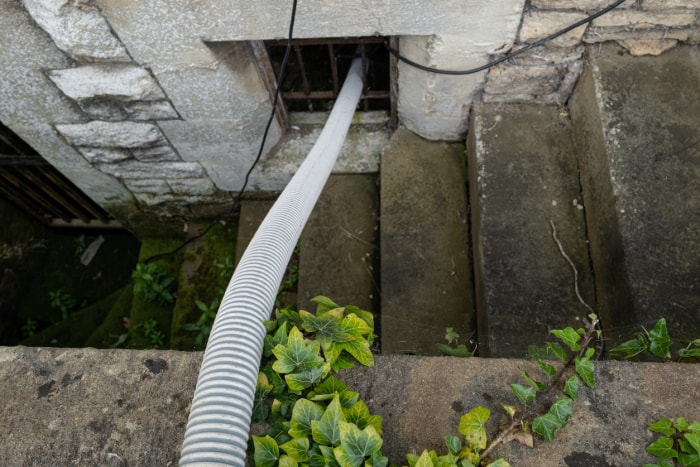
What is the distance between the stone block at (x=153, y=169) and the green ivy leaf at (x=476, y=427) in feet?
7.17

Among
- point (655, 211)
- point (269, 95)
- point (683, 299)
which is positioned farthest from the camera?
point (269, 95)

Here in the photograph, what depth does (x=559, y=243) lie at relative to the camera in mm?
2016

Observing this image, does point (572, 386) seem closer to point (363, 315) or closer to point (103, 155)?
point (363, 315)

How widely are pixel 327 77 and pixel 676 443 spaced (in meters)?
2.37

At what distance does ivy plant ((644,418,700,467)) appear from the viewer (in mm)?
945

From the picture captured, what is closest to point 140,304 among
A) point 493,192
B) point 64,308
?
point 64,308

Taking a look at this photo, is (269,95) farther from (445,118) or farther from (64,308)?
(64,308)

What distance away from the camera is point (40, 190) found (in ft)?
12.0

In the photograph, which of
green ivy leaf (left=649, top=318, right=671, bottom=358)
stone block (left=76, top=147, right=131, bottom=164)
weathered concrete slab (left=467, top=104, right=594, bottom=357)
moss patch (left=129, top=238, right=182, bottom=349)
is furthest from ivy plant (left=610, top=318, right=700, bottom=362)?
moss patch (left=129, top=238, right=182, bottom=349)

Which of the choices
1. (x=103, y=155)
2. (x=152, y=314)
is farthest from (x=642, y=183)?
(x=152, y=314)

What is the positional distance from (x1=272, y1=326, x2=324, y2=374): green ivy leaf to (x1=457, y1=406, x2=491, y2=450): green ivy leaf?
0.34 meters

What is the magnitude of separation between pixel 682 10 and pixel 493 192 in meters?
1.00

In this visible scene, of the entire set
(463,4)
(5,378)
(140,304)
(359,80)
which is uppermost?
(359,80)

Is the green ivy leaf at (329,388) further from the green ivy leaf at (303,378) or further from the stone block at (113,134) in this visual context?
the stone block at (113,134)
